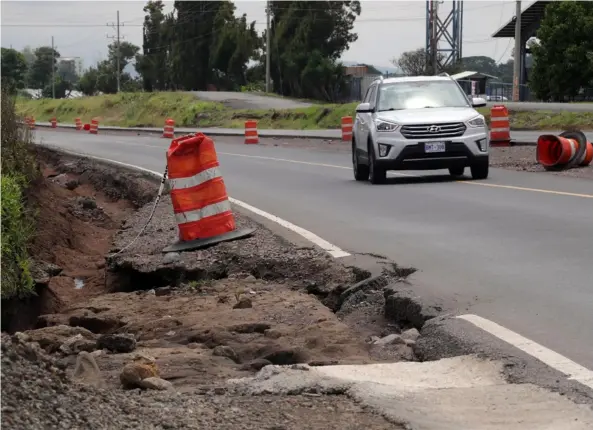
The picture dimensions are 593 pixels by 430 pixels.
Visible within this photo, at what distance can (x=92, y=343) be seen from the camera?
7.30 meters

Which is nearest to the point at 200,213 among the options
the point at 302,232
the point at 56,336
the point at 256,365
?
the point at 302,232

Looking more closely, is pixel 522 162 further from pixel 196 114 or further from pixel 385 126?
pixel 196 114

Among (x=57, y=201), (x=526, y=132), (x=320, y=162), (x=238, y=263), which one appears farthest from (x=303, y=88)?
(x=238, y=263)

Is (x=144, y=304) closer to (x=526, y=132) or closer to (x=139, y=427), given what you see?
(x=139, y=427)

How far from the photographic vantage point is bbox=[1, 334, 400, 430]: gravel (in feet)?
14.0

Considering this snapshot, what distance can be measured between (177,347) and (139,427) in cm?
289

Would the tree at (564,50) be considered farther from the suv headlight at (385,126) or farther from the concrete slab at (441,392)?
the concrete slab at (441,392)

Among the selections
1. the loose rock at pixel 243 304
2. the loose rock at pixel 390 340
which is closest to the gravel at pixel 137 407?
the loose rock at pixel 390 340

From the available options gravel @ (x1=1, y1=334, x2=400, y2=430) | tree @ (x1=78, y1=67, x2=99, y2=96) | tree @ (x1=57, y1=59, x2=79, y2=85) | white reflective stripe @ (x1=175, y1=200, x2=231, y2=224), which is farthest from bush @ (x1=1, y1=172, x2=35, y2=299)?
tree @ (x1=57, y1=59, x2=79, y2=85)

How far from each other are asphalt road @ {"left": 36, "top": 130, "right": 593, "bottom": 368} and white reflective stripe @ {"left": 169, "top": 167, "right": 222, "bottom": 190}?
1394 mm

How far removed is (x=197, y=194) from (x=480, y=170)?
27.6 ft

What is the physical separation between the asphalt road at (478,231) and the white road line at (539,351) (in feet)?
0.30

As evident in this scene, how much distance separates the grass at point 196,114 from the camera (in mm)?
38719

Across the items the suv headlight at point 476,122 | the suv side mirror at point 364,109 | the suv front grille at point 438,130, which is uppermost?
the suv side mirror at point 364,109
